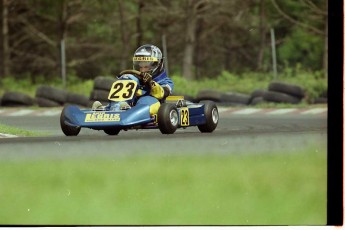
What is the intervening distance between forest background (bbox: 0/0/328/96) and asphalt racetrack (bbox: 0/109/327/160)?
1.85 ft

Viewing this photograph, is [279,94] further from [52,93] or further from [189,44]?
[52,93]

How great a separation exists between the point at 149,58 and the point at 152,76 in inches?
7.3

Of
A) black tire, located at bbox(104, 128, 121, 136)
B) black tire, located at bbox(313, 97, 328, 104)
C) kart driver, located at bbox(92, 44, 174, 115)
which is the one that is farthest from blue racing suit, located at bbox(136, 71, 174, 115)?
black tire, located at bbox(313, 97, 328, 104)

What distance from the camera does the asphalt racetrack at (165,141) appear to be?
352 inches

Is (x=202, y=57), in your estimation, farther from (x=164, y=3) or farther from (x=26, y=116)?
(x=26, y=116)

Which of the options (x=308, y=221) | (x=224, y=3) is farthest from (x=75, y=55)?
(x=308, y=221)

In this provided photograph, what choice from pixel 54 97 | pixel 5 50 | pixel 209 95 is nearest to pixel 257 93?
pixel 209 95

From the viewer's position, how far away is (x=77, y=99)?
10.1m

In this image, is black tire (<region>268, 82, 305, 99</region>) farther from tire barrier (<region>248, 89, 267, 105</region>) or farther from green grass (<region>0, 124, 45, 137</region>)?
green grass (<region>0, 124, 45, 137</region>)

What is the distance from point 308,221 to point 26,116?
2.91 metres

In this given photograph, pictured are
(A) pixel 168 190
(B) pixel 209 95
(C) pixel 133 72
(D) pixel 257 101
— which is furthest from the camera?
(D) pixel 257 101

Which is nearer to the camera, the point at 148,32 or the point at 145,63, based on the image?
the point at 145,63

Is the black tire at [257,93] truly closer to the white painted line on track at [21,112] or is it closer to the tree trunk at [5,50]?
the white painted line on track at [21,112]

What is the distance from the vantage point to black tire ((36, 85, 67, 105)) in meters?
10.2
